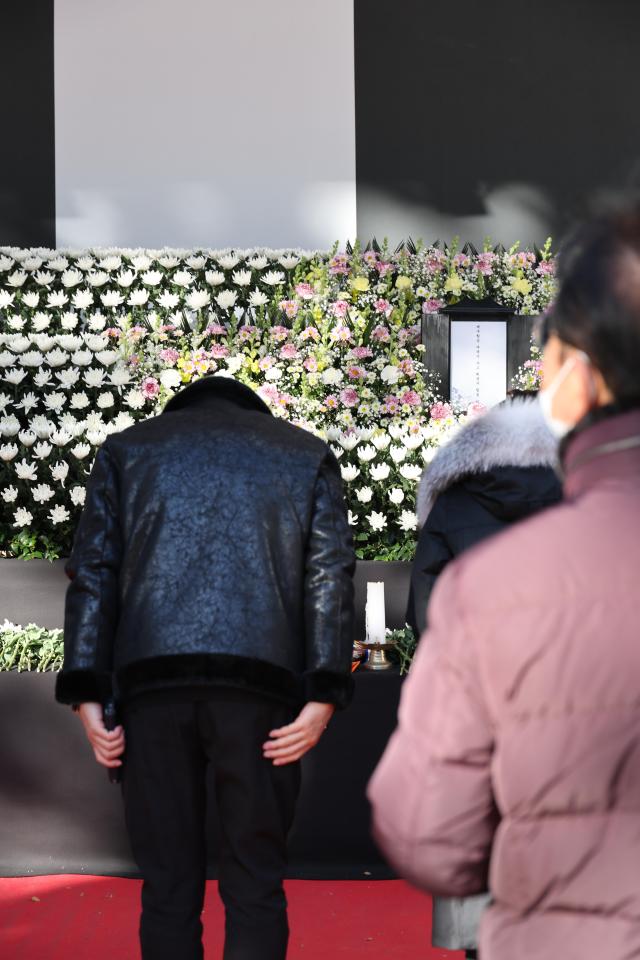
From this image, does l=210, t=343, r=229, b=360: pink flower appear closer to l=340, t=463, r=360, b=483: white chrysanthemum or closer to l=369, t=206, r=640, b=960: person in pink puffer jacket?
l=340, t=463, r=360, b=483: white chrysanthemum

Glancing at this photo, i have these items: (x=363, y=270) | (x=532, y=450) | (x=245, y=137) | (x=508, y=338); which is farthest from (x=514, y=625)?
(x=245, y=137)

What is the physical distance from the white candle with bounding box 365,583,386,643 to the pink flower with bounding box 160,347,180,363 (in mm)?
2210

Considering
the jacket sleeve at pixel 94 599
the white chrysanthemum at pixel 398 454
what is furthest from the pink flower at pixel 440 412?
the jacket sleeve at pixel 94 599

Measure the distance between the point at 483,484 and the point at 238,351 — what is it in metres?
3.04

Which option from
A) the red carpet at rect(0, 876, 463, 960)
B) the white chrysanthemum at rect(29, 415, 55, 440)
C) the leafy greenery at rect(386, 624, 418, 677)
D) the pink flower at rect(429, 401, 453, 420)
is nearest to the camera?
the red carpet at rect(0, 876, 463, 960)

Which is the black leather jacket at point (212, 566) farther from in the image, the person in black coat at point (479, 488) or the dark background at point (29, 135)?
the dark background at point (29, 135)

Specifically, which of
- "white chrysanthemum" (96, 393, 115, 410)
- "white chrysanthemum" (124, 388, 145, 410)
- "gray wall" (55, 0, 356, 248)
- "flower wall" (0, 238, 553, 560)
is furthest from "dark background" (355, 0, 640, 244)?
"white chrysanthemum" (96, 393, 115, 410)

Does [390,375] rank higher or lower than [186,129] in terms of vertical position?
lower

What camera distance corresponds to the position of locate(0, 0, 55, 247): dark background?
267 inches

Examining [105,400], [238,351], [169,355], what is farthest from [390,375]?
[105,400]

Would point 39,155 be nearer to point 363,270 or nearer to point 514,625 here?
point 363,270

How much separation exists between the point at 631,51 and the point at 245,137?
8.34 feet

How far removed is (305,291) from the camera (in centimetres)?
540

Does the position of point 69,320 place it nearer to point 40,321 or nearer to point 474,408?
point 40,321
